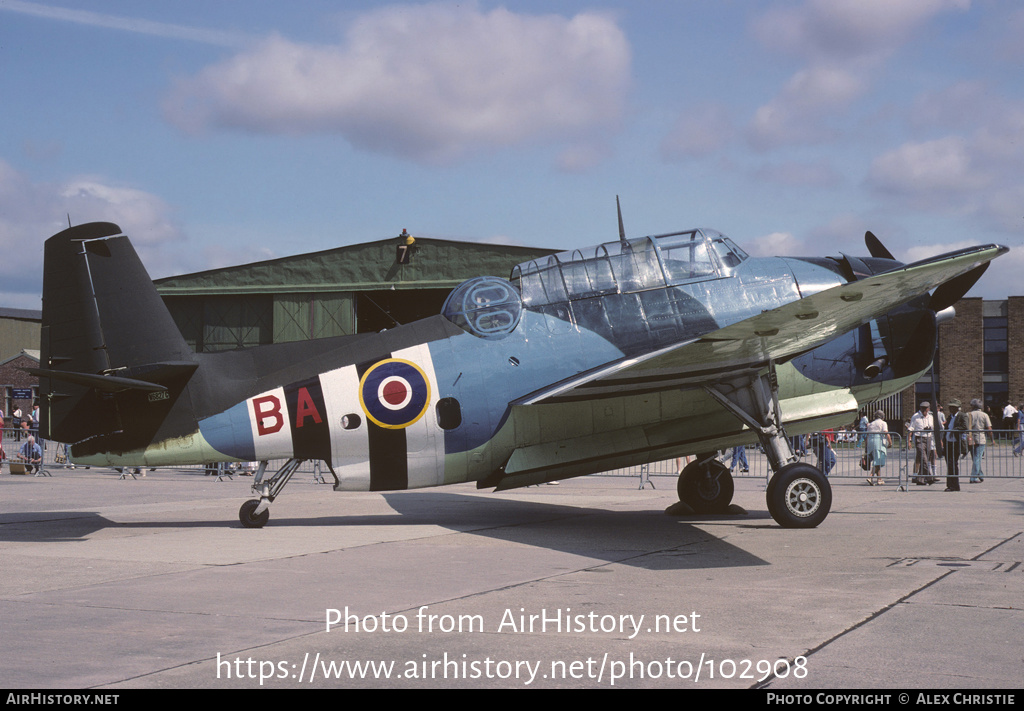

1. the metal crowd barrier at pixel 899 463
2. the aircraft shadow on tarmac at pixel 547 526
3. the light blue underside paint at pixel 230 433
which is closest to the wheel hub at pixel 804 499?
the aircraft shadow on tarmac at pixel 547 526

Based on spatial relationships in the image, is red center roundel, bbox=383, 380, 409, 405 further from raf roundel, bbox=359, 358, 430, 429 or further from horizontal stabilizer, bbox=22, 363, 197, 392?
horizontal stabilizer, bbox=22, 363, 197, 392

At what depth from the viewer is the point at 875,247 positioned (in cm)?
→ 1293

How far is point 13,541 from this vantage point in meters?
10.6

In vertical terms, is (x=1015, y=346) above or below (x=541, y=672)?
above

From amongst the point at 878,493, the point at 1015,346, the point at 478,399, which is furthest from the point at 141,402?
the point at 1015,346

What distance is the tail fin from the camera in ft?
35.0

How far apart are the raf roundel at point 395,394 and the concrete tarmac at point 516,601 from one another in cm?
144

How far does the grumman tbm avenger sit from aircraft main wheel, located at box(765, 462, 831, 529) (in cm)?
2

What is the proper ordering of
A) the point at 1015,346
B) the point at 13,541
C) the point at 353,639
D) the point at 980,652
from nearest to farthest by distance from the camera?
1. the point at 980,652
2. the point at 353,639
3. the point at 13,541
4. the point at 1015,346

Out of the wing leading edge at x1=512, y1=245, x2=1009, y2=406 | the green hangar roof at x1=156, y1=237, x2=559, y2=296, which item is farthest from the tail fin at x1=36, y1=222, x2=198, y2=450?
the green hangar roof at x1=156, y1=237, x2=559, y2=296

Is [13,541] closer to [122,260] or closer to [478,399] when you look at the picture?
[122,260]

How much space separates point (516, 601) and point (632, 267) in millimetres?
5501

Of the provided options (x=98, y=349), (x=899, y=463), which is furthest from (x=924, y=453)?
(x=98, y=349)

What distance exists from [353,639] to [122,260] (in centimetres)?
722
